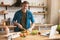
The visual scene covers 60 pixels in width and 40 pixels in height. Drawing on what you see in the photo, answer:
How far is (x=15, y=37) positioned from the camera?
2.85 meters

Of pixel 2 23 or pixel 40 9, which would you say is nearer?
pixel 2 23

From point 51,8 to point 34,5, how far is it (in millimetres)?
674

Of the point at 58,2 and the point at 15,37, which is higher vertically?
the point at 58,2

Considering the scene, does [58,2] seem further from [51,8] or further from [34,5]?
[34,5]

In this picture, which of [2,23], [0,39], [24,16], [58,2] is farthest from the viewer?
[58,2]

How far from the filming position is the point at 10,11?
6105mm

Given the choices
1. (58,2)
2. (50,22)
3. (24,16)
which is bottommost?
(50,22)

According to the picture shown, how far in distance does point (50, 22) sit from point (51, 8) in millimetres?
542

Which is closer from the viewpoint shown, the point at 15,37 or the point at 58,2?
the point at 15,37

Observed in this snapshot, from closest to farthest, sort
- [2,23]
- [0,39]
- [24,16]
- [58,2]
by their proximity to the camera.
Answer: [0,39] → [24,16] → [2,23] → [58,2]

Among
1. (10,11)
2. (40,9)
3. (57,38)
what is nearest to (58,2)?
(40,9)

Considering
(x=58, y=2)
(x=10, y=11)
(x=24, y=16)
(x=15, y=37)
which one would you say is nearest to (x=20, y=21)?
(x=24, y=16)

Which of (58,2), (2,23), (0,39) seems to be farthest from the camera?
(58,2)

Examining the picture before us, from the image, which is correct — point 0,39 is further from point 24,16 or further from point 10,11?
point 10,11
